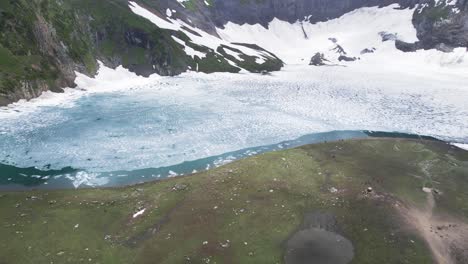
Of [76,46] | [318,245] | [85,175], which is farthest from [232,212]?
[76,46]

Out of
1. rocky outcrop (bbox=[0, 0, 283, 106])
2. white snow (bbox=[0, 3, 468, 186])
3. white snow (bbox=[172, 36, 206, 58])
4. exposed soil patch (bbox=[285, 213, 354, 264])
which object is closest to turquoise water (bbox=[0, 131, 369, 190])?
white snow (bbox=[0, 3, 468, 186])

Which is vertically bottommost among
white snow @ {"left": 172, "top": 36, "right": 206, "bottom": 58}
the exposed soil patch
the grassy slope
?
the exposed soil patch

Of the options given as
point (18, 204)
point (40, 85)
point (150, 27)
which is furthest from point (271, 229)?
point (150, 27)

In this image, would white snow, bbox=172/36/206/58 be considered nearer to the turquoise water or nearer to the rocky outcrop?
the rocky outcrop

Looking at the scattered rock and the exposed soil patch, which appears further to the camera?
the scattered rock

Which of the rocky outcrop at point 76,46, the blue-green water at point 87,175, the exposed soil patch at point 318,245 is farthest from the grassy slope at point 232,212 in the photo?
the rocky outcrop at point 76,46

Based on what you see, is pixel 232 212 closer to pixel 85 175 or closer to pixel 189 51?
pixel 85 175

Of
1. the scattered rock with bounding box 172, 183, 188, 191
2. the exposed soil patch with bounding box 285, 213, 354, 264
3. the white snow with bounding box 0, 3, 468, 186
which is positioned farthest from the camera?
the white snow with bounding box 0, 3, 468, 186

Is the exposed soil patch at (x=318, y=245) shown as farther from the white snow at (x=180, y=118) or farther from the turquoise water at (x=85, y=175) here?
the white snow at (x=180, y=118)
